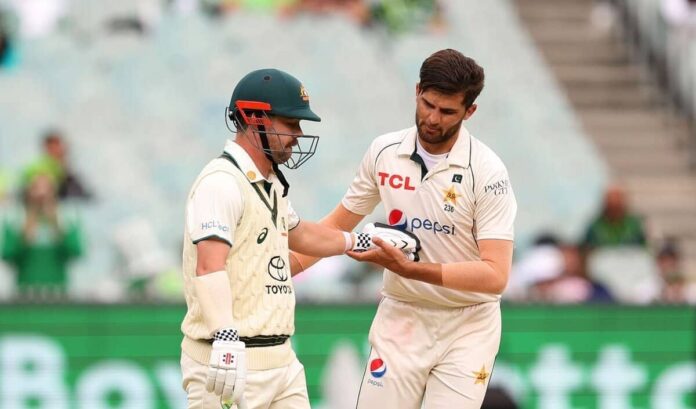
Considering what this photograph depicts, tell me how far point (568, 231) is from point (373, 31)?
3.44m

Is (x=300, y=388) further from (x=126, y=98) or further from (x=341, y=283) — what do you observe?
(x=126, y=98)

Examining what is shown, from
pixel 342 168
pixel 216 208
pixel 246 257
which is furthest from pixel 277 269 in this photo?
pixel 342 168

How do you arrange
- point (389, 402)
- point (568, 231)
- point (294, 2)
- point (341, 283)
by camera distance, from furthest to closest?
point (294, 2) → point (568, 231) → point (341, 283) → point (389, 402)

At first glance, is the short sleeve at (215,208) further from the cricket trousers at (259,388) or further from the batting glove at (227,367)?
the cricket trousers at (259,388)

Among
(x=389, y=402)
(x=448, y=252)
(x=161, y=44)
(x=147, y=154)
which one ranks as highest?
(x=161, y=44)

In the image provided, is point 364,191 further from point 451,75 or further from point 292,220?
point 451,75

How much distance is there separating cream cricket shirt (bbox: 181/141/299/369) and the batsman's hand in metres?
0.53

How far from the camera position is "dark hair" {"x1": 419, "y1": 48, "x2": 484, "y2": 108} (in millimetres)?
7000

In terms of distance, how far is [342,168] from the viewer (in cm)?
1527

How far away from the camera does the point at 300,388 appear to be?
22.6 ft

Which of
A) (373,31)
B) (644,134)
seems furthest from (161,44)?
(644,134)

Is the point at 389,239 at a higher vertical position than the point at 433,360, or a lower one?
higher

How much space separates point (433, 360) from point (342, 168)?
7966mm

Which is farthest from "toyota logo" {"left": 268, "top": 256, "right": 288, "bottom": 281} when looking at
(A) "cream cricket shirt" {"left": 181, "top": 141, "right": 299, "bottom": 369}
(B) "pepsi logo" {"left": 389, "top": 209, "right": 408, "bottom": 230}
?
(B) "pepsi logo" {"left": 389, "top": 209, "right": 408, "bottom": 230}
